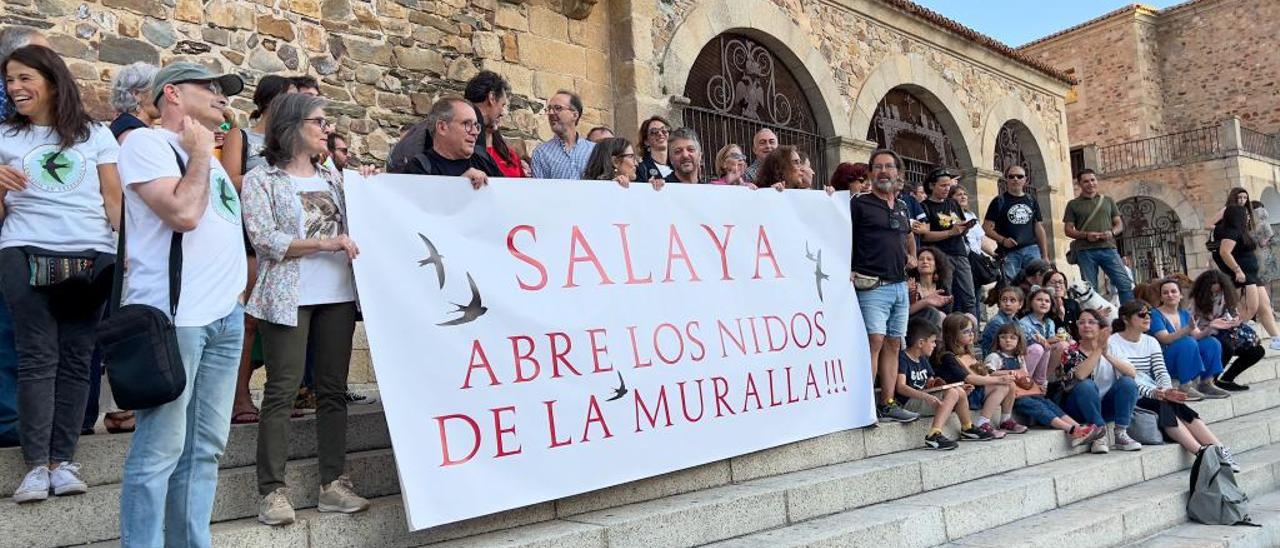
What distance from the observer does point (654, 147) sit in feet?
17.3

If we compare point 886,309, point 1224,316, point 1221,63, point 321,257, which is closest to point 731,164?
point 886,309

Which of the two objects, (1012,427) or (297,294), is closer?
(297,294)

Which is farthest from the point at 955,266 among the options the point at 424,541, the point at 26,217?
the point at 26,217

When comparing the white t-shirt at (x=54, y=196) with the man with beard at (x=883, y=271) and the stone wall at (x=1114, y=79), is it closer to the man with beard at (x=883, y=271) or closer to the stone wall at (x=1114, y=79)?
the man with beard at (x=883, y=271)

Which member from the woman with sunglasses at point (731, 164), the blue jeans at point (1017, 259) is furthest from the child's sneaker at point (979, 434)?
the blue jeans at point (1017, 259)

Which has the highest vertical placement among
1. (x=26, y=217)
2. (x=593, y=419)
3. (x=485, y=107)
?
(x=485, y=107)

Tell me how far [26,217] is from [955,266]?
5.47m

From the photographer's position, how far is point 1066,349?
19.8ft

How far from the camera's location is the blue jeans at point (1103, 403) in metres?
5.69

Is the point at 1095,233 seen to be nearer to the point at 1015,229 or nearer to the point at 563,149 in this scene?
the point at 1015,229

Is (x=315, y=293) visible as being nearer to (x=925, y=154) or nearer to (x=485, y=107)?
(x=485, y=107)

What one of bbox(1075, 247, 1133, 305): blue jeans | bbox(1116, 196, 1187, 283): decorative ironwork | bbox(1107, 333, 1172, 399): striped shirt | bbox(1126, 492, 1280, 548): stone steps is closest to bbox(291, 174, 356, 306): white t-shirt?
bbox(1126, 492, 1280, 548): stone steps

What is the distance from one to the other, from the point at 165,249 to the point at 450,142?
1.52 metres

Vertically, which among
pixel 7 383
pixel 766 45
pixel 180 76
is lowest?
pixel 7 383
